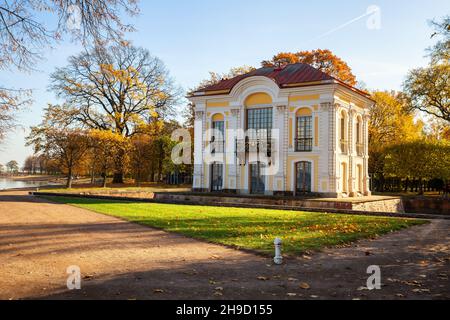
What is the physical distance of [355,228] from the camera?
13.0 m

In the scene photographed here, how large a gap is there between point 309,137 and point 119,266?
24.6 m

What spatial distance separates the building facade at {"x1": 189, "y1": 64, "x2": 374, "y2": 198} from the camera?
29500mm

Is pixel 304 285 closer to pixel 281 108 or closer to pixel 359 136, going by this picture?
pixel 281 108

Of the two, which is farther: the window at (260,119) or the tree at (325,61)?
the tree at (325,61)

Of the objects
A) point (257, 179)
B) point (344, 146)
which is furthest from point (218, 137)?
point (344, 146)

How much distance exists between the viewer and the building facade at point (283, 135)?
96.8ft

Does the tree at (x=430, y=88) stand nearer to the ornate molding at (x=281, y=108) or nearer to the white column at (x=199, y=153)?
the ornate molding at (x=281, y=108)

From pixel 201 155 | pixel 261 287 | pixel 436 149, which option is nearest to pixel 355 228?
pixel 261 287

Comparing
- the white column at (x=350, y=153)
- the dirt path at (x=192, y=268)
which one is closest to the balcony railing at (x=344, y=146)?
the white column at (x=350, y=153)

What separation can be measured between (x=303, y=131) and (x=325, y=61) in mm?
18158

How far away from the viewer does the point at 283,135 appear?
102ft
